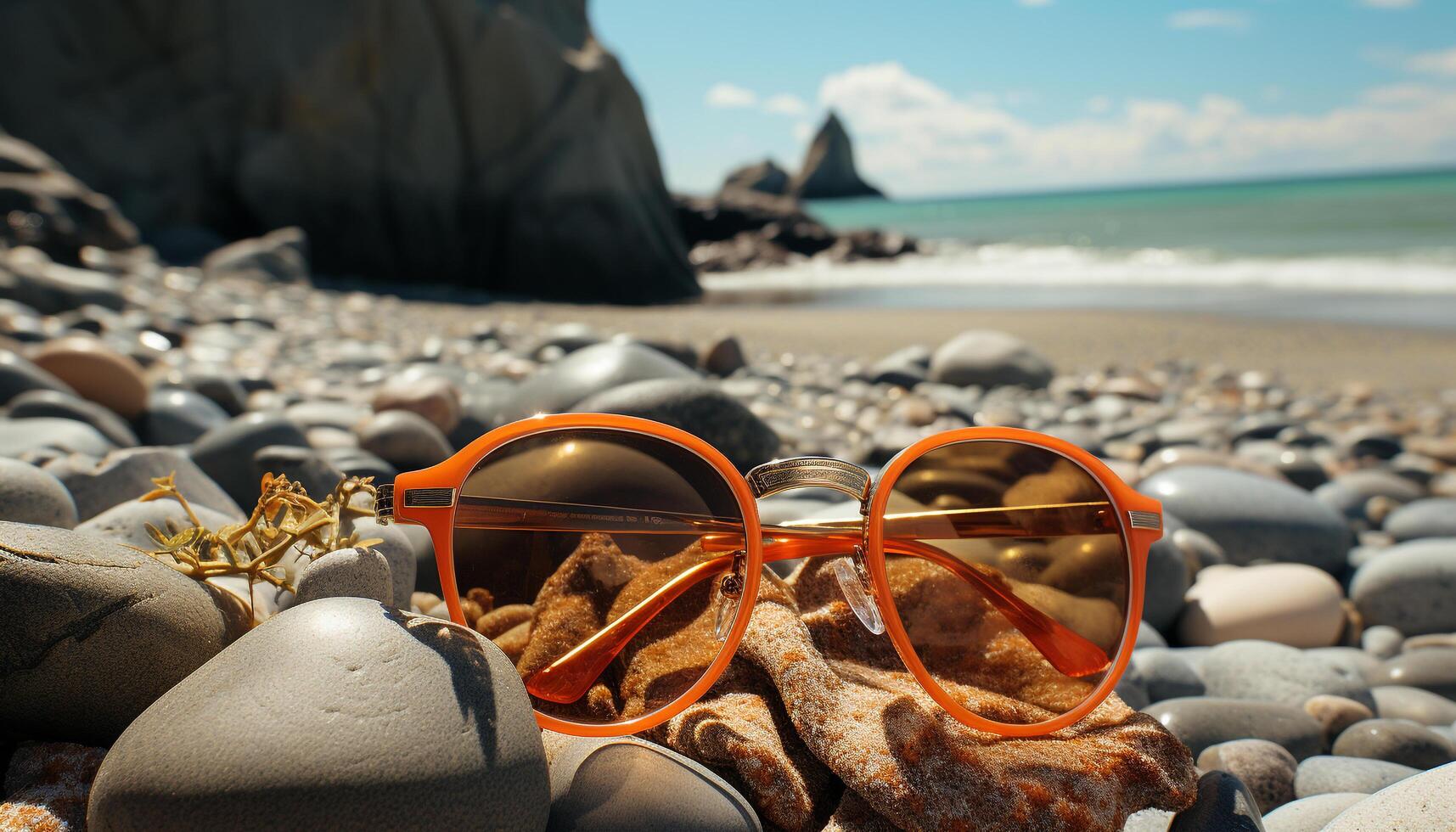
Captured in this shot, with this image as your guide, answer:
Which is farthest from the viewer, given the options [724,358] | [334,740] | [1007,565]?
[724,358]

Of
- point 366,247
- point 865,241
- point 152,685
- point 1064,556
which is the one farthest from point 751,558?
point 865,241

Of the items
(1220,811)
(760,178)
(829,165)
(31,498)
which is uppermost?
(829,165)

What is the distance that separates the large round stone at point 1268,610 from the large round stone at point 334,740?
7.53 feet

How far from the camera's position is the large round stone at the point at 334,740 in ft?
3.33

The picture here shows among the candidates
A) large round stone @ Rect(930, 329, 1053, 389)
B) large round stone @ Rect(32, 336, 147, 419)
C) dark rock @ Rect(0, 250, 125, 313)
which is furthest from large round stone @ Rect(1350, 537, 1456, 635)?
dark rock @ Rect(0, 250, 125, 313)

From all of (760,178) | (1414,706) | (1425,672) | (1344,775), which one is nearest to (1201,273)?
(1425,672)

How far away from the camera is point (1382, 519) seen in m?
4.06

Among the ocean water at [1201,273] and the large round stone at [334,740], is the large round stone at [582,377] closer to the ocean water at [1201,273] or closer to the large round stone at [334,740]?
the large round stone at [334,740]

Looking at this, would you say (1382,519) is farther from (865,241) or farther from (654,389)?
(865,241)

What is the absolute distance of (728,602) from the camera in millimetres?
1519

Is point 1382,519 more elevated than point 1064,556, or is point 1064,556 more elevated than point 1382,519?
point 1064,556

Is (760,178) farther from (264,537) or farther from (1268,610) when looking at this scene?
(264,537)

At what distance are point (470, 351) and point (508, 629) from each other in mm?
5540

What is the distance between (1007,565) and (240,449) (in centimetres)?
234
